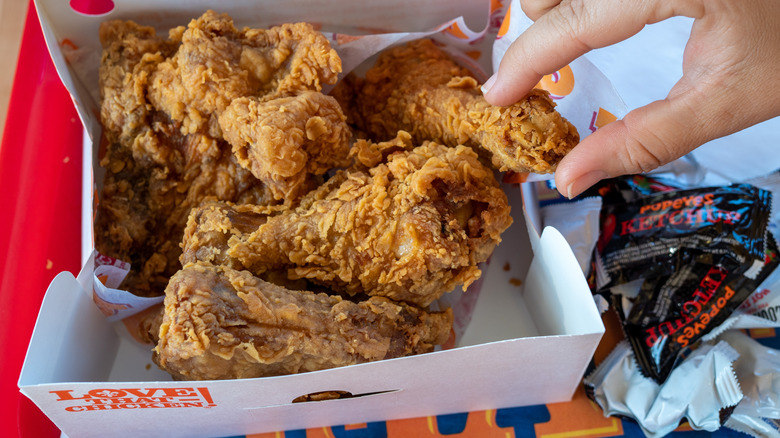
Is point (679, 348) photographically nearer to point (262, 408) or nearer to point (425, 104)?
point (425, 104)

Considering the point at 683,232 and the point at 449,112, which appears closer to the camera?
the point at 449,112

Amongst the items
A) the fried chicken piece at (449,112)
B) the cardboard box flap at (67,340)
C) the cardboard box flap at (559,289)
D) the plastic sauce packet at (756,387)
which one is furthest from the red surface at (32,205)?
the plastic sauce packet at (756,387)

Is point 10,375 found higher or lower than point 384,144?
lower

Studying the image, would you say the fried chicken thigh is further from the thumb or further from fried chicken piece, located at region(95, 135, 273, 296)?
the thumb

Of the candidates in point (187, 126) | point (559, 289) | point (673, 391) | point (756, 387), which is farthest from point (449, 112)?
point (756, 387)

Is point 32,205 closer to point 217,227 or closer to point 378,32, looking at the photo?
point 217,227

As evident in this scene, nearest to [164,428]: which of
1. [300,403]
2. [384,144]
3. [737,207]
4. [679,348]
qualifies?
[300,403]
